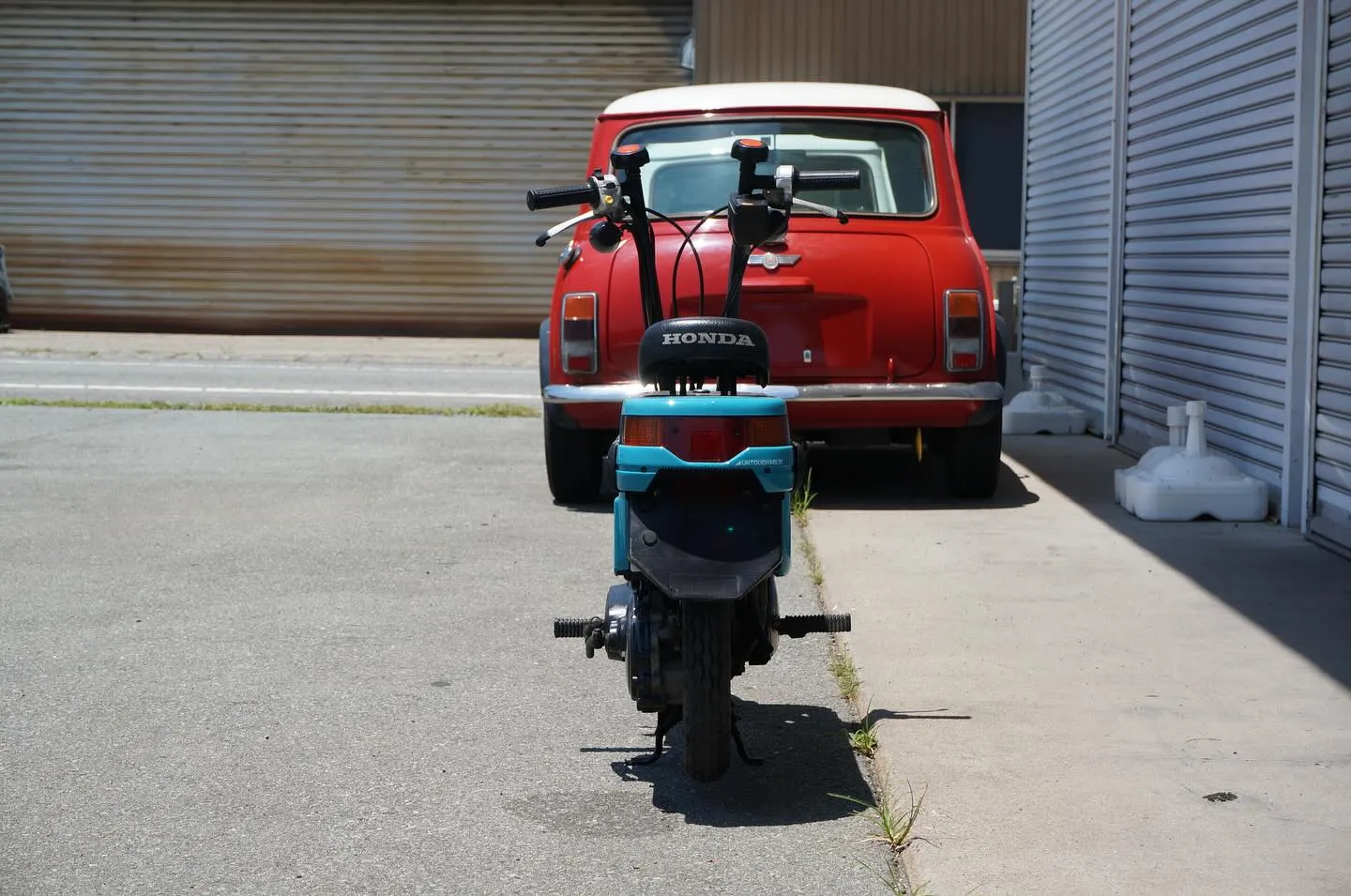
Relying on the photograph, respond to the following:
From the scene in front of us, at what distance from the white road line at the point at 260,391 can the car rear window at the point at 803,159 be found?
17.2ft

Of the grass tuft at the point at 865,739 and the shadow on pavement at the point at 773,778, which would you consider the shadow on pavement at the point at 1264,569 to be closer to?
the grass tuft at the point at 865,739

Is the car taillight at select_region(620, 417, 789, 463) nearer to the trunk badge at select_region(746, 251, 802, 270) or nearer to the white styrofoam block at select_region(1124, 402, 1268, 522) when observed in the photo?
the trunk badge at select_region(746, 251, 802, 270)

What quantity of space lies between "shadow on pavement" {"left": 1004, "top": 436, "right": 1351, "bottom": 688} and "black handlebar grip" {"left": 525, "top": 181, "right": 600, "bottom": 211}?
95.1 inches

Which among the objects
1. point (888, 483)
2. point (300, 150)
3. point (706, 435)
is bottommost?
point (888, 483)

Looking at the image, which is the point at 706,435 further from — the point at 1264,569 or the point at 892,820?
the point at 1264,569

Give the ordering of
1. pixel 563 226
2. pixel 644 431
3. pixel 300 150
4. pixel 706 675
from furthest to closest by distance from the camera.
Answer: pixel 300 150, pixel 563 226, pixel 644 431, pixel 706 675

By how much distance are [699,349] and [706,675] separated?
0.75m

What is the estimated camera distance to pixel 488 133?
20.8 meters

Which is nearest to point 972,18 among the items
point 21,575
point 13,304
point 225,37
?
point 225,37

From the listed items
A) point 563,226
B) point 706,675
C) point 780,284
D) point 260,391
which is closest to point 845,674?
point 706,675

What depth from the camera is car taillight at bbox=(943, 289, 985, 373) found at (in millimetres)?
7703

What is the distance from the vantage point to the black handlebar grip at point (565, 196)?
4.46 m

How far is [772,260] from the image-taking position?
7652mm

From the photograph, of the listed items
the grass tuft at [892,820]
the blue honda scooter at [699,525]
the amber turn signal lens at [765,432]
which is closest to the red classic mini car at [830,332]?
the blue honda scooter at [699,525]
